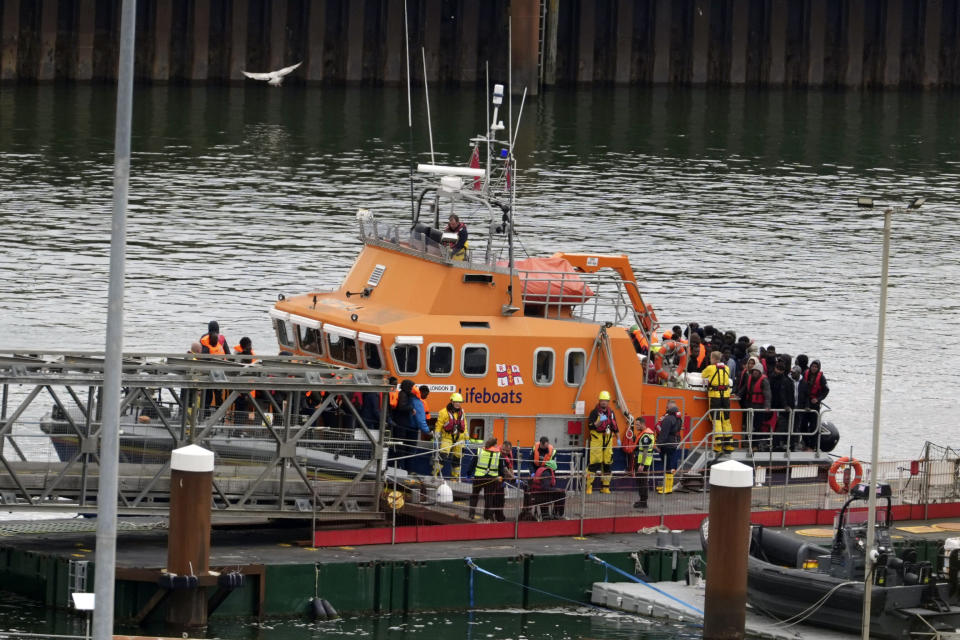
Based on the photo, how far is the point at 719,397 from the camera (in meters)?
26.2

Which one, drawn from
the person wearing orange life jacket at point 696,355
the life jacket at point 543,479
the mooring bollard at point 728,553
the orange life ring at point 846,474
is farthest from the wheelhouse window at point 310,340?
the orange life ring at point 846,474

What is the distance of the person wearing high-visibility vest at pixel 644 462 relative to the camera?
81.3 feet

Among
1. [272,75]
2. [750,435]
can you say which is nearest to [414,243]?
[750,435]

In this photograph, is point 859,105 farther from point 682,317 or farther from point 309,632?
point 309,632

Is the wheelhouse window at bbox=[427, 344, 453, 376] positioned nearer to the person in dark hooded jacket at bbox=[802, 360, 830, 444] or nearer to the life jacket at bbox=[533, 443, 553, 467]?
the life jacket at bbox=[533, 443, 553, 467]

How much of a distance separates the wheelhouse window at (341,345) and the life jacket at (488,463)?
2.47 m

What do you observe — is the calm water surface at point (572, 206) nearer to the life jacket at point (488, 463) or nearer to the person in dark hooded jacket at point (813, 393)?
the person in dark hooded jacket at point (813, 393)

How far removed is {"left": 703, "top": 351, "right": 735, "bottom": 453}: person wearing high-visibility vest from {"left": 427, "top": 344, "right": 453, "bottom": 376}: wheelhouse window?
3964 mm

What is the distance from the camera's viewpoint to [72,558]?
72.4 ft

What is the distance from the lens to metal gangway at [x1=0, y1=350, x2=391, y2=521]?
22.1 metres

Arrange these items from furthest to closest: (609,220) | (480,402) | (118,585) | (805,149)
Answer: (805,149) < (609,220) < (480,402) < (118,585)

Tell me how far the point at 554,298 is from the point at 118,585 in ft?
25.7

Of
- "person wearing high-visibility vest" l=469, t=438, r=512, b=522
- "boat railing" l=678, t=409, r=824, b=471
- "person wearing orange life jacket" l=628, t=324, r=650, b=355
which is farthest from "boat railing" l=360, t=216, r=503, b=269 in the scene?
"boat railing" l=678, t=409, r=824, b=471

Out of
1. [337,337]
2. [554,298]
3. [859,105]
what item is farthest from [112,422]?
[859,105]
